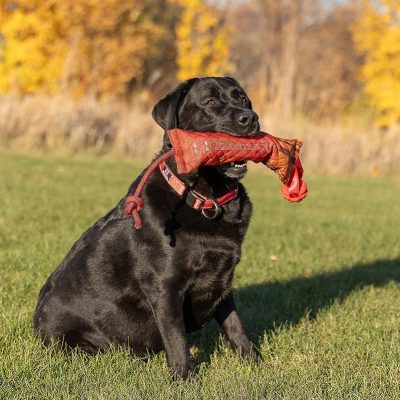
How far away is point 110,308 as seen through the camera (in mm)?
3961

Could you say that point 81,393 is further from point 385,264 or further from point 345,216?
point 345,216

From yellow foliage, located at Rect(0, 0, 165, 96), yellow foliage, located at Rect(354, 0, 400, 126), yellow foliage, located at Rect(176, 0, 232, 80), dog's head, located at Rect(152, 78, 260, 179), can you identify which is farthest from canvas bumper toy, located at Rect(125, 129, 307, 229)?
yellow foliage, located at Rect(176, 0, 232, 80)

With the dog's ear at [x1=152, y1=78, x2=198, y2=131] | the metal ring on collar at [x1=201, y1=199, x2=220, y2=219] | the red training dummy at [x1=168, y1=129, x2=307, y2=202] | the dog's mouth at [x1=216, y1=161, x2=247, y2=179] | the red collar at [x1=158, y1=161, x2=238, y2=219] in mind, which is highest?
the dog's ear at [x1=152, y1=78, x2=198, y2=131]

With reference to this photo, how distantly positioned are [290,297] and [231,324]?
1.44 meters

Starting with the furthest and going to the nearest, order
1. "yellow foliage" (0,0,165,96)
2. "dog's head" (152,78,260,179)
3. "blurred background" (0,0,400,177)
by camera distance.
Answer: "yellow foliage" (0,0,165,96), "blurred background" (0,0,400,177), "dog's head" (152,78,260,179)

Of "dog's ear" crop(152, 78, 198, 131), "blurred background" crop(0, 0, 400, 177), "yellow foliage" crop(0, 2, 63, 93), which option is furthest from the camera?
"yellow foliage" crop(0, 2, 63, 93)

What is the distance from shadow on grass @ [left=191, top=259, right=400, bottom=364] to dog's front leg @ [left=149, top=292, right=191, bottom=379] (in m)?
0.48

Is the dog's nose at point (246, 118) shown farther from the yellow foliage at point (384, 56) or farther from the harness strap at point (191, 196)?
the yellow foliage at point (384, 56)

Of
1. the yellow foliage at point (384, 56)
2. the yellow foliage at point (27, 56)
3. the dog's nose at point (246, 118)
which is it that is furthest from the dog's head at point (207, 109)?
the yellow foliage at point (384, 56)

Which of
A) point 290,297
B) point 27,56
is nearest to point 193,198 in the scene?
point 290,297

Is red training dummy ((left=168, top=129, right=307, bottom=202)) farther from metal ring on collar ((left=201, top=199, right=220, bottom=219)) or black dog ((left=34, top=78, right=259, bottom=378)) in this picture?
metal ring on collar ((left=201, top=199, right=220, bottom=219))

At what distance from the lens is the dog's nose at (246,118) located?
12.8 feet

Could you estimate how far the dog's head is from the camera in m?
3.94

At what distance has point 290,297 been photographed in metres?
5.49
